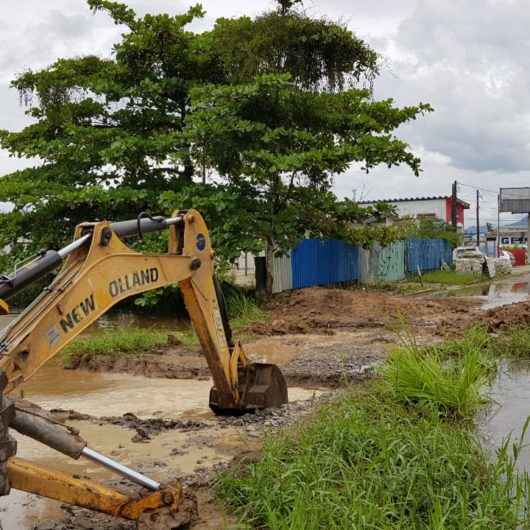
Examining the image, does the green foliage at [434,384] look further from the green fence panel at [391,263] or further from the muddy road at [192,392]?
the green fence panel at [391,263]

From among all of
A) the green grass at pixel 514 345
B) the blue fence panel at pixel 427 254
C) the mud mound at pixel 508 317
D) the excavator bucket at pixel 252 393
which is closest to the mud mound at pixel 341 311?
the mud mound at pixel 508 317

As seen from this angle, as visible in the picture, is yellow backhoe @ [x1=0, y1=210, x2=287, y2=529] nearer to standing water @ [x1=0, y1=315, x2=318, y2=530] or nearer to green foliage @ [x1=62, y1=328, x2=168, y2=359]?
standing water @ [x1=0, y1=315, x2=318, y2=530]

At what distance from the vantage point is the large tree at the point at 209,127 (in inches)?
693

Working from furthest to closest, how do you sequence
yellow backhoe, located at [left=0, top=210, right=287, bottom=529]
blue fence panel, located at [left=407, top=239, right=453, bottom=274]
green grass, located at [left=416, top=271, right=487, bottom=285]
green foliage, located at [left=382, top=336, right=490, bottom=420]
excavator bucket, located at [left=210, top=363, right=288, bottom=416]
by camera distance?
blue fence panel, located at [left=407, top=239, right=453, bottom=274] → green grass, located at [left=416, top=271, right=487, bottom=285] → excavator bucket, located at [left=210, top=363, right=288, bottom=416] → green foliage, located at [left=382, top=336, right=490, bottom=420] → yellow backhoe, located at [left=0, top=210, right=287, bottom=529]

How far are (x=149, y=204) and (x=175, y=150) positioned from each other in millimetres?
1436

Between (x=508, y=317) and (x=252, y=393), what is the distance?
7655 mm

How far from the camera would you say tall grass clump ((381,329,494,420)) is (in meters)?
7.32

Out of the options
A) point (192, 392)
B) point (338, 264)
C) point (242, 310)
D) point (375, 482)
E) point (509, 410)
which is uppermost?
point (338, 264)

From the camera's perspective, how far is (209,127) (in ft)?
56.3

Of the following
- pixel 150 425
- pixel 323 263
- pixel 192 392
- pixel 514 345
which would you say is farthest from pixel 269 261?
pixel 150 425

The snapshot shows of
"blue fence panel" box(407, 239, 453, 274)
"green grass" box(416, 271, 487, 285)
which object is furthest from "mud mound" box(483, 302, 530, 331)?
"blue fence panel" box(407, 239, 453, 274)

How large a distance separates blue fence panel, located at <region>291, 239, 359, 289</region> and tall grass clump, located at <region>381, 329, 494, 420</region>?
13.3 m

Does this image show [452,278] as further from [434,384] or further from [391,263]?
[434,384]

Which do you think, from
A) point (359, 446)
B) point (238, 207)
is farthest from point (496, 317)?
point (359, 446)
